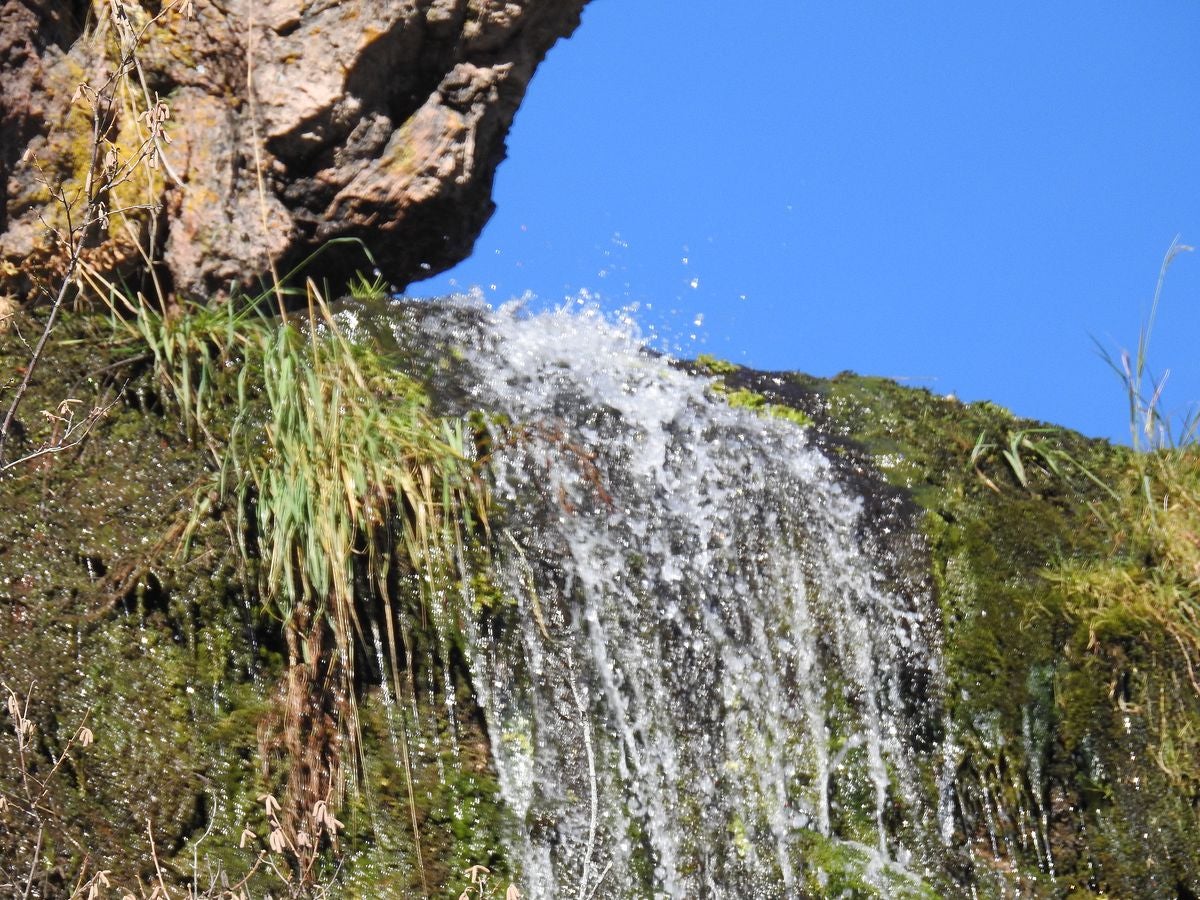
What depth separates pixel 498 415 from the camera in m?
4.18

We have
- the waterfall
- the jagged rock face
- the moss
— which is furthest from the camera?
the jagged rock face

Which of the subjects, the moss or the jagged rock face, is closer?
the moss

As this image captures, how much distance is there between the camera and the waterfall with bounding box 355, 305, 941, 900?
3.58 meters

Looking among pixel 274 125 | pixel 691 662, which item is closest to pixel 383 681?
pixel 691 662

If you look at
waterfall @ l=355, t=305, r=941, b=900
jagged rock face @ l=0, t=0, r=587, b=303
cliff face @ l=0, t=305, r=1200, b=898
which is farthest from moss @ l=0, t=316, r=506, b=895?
jagged rock face @ l=0, t=0, r=587, b=303

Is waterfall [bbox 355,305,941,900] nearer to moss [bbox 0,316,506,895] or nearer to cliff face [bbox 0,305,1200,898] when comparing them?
cliff face [bbox 0,305,1200,898]

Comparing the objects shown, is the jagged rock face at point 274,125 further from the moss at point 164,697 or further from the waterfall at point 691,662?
the moss at point 164,697

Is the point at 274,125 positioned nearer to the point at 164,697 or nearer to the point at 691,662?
the point at 164,697

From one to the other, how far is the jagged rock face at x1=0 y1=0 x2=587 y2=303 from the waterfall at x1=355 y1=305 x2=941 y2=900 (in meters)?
0.77

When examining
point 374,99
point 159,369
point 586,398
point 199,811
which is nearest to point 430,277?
point 374,99

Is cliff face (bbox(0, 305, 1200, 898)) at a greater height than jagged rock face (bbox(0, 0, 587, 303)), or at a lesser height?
lesser

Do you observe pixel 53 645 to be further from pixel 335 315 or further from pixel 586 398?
pixel 586 398

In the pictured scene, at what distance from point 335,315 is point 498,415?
2.30 feet

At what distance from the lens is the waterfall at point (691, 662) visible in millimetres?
3580
